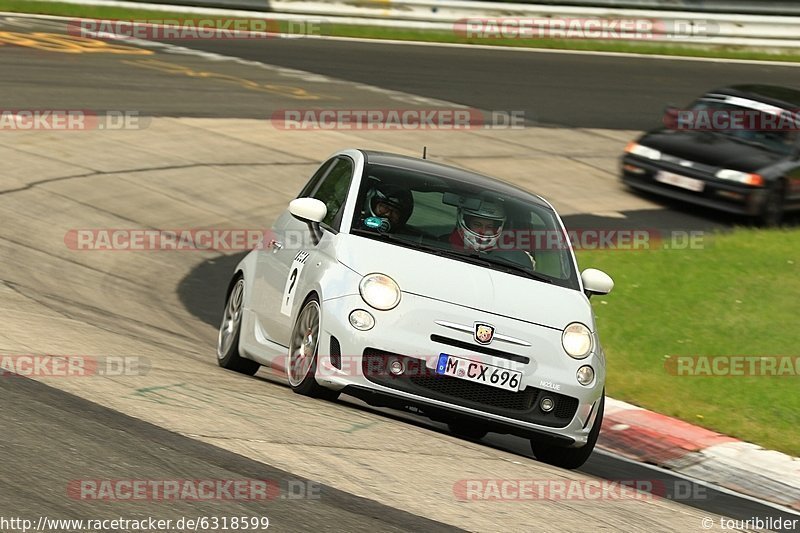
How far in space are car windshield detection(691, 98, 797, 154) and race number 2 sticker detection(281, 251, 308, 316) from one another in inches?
465

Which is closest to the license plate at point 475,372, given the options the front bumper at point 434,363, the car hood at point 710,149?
the front bumper at point 434,363

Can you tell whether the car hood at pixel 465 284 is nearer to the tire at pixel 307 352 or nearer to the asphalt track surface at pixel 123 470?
the tire at pixel 307 352

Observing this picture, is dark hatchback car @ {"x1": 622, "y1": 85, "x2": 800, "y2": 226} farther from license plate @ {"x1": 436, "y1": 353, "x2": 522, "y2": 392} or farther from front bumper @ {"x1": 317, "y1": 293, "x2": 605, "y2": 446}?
license plate @ {"x1": 436, "y1": 353, "x2": 522, "y2": 392}

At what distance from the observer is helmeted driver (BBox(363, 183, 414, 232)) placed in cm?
875

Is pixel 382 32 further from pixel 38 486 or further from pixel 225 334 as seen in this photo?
pixel 38 486

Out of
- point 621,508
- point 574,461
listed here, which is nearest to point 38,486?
point 621,508

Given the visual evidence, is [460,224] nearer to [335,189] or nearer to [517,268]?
[517,268]

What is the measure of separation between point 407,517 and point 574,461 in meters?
2.64

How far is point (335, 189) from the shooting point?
928cm

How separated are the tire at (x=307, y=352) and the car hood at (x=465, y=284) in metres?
0.37

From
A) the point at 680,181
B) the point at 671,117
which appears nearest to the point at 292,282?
the point at 680,181

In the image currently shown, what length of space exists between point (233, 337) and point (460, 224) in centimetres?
204

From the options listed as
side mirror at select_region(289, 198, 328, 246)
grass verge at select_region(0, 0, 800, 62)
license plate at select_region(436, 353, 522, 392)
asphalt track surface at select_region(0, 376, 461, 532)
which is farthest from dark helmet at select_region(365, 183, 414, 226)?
grass verge at select_region(0, 0, 800, 62)

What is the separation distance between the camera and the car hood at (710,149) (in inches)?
738
